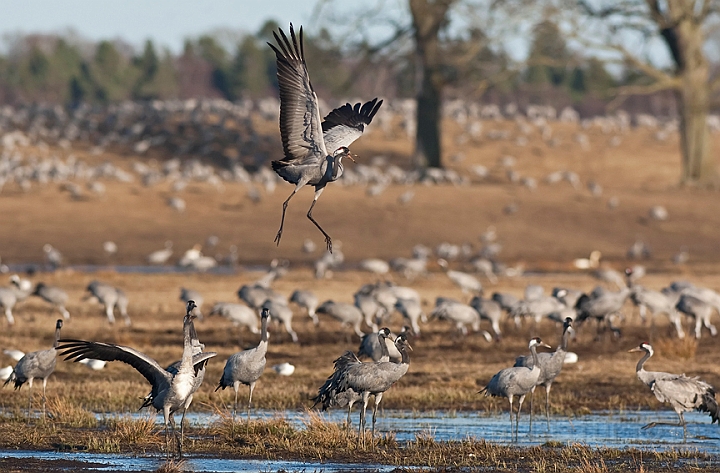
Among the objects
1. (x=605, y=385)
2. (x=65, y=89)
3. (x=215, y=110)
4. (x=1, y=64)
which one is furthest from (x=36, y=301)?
→ (x=1, y=64)

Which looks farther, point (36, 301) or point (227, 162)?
point (227, 162)

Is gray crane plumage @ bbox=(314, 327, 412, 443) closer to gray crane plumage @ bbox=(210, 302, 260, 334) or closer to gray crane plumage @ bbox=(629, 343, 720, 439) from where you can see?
gray crane plumage @ bbox=(629, 343, 720, 439)

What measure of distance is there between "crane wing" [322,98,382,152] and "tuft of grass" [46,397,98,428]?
366cm

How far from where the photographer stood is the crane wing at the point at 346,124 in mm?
13352

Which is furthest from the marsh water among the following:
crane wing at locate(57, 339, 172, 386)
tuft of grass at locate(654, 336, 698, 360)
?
tuft of grass at locate(654, 336, 698, 360)

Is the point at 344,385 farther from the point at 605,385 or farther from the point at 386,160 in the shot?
the point at 386,160

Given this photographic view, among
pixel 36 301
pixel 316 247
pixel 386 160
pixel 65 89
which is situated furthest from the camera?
pixel 65 89

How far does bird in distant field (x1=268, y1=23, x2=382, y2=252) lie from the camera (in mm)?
11812

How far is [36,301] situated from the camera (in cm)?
2559

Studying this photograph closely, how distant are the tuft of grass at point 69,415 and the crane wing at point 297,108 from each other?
3239mm

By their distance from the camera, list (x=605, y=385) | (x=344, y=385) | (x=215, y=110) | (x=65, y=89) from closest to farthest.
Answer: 1. (x=344, y=385)
2. (x=605, y=385)
3. (x=215, y=110)
4. (x=65, y=89)

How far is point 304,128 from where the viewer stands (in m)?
12.3

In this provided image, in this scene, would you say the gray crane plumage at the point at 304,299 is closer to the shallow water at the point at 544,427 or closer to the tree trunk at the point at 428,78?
the shallow water at the point at 544,427

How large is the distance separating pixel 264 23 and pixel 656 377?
78.6 metres
